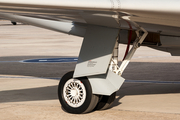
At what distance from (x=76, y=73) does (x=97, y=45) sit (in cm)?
67

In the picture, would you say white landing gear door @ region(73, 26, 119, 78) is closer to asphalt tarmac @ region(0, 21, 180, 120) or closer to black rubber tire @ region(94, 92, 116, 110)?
black rubber tire @ region(94, 92, 116, 110)

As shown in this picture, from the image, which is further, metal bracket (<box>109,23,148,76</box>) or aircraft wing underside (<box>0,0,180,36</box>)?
metal bracket (<box>109,23,148,76</box>)

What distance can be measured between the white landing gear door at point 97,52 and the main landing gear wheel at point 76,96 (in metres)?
0.19

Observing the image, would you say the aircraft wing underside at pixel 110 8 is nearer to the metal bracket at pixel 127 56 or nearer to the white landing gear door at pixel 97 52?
the white landing gear door at pixel 97 52

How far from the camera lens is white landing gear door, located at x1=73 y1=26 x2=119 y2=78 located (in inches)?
279

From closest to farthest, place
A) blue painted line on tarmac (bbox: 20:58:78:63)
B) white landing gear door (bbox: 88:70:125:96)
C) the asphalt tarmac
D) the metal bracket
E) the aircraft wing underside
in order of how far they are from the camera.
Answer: the aircraft wing underside < white landing gear door (bbox: 88:70:125:96) < the asphalt tarmac < the metal bracket < blue painted line on tarmac (bbox: 20:58:78:63)

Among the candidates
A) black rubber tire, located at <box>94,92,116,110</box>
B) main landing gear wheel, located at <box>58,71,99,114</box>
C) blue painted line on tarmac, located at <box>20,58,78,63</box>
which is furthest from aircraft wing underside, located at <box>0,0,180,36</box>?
blue painted line on tarmac, located at <box>20,58,78,63</box>

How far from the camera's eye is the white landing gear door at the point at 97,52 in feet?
23.2

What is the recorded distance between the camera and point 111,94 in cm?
737

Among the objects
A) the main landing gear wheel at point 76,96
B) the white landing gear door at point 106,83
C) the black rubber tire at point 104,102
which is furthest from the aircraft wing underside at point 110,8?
the black rubber tire at point 104,102

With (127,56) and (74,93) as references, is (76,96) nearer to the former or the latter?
(74,93)

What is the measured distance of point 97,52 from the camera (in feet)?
23.5

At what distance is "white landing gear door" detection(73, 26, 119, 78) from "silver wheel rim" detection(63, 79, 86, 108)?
0.64 ft

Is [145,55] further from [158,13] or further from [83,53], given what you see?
[158,13]
